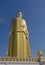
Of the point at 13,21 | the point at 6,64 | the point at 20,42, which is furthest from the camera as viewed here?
the point at 13,21

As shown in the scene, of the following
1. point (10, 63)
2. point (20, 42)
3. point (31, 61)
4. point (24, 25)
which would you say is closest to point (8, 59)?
point (10, 63)

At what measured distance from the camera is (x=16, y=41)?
19766 millimetres

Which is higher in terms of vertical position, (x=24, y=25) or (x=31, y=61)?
(x=24, y=25)

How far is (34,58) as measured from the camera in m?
14.9

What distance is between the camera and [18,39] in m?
19.9

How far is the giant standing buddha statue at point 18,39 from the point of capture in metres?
19.3

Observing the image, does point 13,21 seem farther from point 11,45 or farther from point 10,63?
point 10,63

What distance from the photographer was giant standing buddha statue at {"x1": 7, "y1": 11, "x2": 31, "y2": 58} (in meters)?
19.3

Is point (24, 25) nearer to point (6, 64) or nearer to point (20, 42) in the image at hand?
point (20, 42)

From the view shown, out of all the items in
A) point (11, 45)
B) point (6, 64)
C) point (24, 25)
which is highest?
point (24, 25)

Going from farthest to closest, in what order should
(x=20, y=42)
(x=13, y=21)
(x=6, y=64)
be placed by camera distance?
(x=13, y=21) < (x=20, y=42) < (x=6, y=64)

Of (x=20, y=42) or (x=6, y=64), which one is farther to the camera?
(x=20, y=42)

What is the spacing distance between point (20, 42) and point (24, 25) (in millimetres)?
2042

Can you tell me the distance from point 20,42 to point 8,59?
5.16 meters
